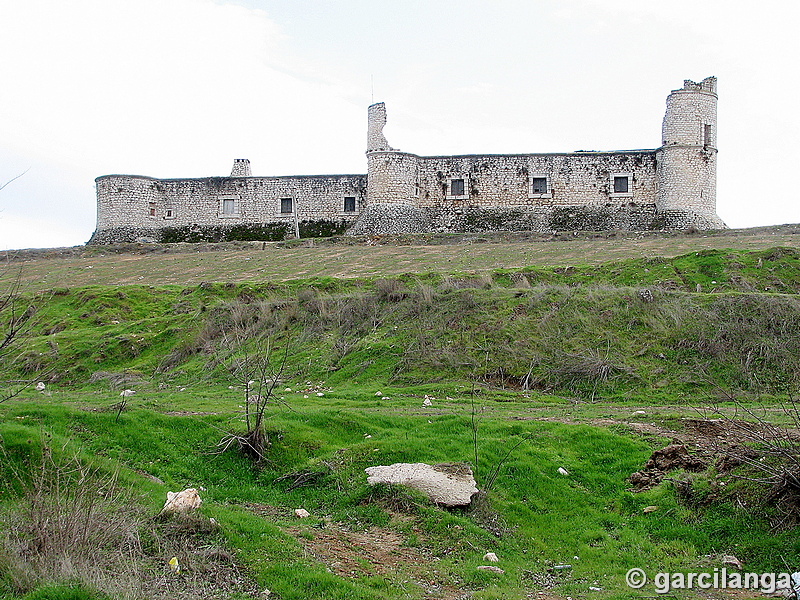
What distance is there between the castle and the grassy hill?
11702 mm

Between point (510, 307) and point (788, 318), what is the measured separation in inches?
258

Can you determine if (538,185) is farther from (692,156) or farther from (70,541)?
(70,541)

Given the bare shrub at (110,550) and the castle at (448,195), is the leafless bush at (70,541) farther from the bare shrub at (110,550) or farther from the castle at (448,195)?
the castle at (448,195)

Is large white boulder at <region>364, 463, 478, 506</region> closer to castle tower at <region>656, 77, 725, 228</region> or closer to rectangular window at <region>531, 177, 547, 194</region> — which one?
rectangular window at <region>531, 177, 547, 194</region>

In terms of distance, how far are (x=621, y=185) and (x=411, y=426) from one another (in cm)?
3093

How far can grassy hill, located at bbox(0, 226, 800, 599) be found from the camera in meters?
7.11

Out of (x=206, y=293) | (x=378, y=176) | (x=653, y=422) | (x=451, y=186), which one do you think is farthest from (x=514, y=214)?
(x=653, y=422)

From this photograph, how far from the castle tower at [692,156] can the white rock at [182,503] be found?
3477cm

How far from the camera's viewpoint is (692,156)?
37062mm

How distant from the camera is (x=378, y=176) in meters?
39.2

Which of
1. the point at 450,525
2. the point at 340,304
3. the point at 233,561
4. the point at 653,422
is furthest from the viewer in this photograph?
the point at 340,304

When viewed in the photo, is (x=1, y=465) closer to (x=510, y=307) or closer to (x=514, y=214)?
(x=510, y=307)

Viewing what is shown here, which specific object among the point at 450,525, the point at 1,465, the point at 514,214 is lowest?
the point at 450,525

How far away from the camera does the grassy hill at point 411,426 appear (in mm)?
7113
